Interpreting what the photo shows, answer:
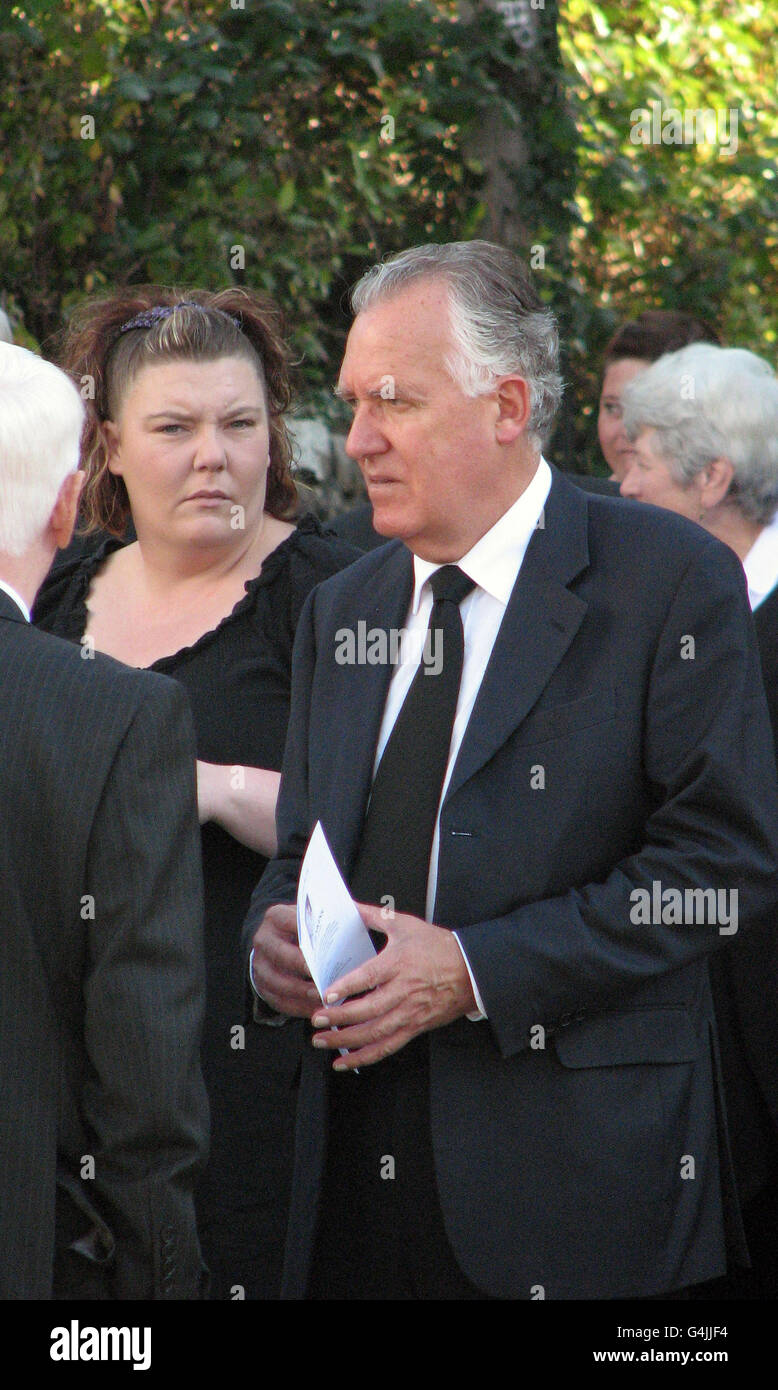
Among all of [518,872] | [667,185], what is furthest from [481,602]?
[667,185]

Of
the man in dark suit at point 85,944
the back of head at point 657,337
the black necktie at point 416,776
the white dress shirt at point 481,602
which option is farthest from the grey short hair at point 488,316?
the back of head at point 657,337

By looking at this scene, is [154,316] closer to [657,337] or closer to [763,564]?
[763,564]

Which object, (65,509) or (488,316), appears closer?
(65,509)

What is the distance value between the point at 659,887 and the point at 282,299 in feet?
13.1

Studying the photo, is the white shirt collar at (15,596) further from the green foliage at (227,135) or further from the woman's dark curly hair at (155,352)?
the green foliage at (227,135)

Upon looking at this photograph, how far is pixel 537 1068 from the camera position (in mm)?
2264

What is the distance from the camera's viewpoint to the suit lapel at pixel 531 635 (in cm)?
229

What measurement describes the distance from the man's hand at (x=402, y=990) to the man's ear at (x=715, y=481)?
1734 mm

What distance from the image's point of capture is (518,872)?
2.27 m

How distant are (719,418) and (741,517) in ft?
0.80

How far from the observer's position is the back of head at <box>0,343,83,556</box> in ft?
6.32

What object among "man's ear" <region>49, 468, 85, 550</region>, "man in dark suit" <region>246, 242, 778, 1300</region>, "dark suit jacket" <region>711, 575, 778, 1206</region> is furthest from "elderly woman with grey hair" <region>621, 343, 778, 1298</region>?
"man's ear" <region>49, 468, 85, 550</region>

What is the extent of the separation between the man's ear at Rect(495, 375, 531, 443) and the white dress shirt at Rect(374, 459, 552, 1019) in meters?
0.09
